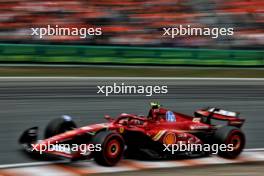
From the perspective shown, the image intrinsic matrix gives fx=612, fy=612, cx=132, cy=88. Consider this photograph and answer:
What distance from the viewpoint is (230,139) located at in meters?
8.88

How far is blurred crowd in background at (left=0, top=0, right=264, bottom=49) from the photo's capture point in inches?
749

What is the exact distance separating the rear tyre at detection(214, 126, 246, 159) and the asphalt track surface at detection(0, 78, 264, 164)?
4.19ft

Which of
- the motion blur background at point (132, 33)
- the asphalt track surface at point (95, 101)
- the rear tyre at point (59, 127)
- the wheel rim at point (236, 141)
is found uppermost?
the motion blur background at point (132, 33)

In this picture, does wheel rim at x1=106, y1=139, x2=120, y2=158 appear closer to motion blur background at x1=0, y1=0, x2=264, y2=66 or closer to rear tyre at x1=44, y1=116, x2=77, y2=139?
rear tyre at x1=44, y1=116, x2=77, y2=139

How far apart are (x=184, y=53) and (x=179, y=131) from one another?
10939 millimetres

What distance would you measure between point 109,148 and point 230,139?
2.00m

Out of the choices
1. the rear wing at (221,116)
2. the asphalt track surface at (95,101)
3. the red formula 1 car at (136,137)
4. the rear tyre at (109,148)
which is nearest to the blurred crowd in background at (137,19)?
the asphalt track surface at (95,101)

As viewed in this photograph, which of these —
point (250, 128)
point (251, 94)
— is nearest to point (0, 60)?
point (251, 94)

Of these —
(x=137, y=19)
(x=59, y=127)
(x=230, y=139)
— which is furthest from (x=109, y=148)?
(x=137, y=19)

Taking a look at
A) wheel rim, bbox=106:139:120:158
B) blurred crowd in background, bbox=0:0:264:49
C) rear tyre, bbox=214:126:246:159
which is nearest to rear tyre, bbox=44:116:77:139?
wheel rim, bbox=106:139:120:158

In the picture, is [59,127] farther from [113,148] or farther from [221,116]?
[221,116]

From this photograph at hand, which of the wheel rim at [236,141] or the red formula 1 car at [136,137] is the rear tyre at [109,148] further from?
the wheel rim at [236,141]

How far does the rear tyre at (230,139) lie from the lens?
880cm

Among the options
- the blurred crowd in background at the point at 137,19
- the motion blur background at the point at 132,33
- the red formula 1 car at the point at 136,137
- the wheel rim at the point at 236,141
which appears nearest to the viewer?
the red formula 1 car at the point at 136,137
